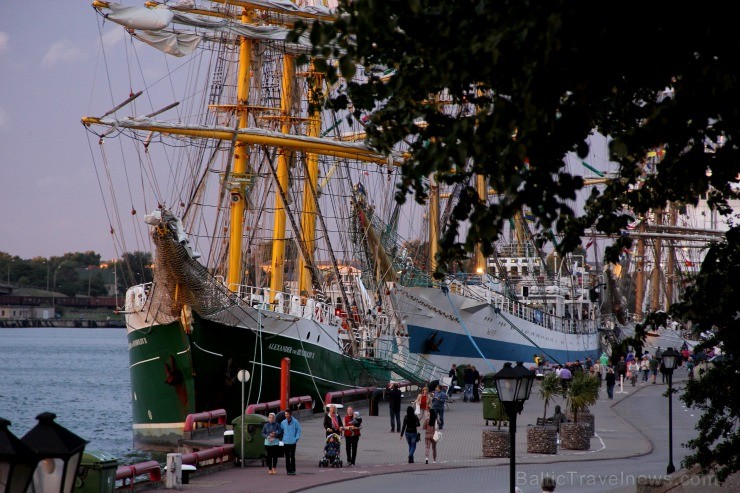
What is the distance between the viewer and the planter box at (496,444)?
2525 centimetres

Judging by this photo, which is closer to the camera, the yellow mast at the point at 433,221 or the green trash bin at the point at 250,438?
the green trash bin at the point at 250,438

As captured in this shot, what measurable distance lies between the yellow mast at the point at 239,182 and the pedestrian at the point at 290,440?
15.7 metres

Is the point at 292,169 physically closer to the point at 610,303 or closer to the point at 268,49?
the point at 268,49

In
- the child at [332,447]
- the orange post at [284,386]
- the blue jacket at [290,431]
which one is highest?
the orange post at [284,386]

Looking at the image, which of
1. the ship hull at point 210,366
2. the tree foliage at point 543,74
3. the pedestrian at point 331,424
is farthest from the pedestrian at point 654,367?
the tree foliage at point 543,74

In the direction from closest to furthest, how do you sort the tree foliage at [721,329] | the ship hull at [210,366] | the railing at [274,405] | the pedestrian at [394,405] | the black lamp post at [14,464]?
the black lamp post at [14,464]
the tree foliage at [721,329]
the railing at [274,405]
the pedestrian at [394,405]
the ship hull at [210,366]

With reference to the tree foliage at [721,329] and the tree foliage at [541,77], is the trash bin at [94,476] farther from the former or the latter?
the tree foliage at [541,77]

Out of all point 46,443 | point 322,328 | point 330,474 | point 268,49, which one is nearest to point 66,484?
point 46,443

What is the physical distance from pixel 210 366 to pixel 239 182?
8.07 metres

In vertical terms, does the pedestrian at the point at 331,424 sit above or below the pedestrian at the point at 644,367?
below

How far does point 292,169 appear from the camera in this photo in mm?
52500

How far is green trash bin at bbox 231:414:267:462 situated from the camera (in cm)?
2373

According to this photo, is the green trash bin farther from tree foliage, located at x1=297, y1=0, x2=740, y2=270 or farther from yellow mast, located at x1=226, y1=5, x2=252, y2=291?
yellow mast, located at x1=226, y1=5, x2=252, y2=291

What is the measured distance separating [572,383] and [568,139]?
1871 cm
